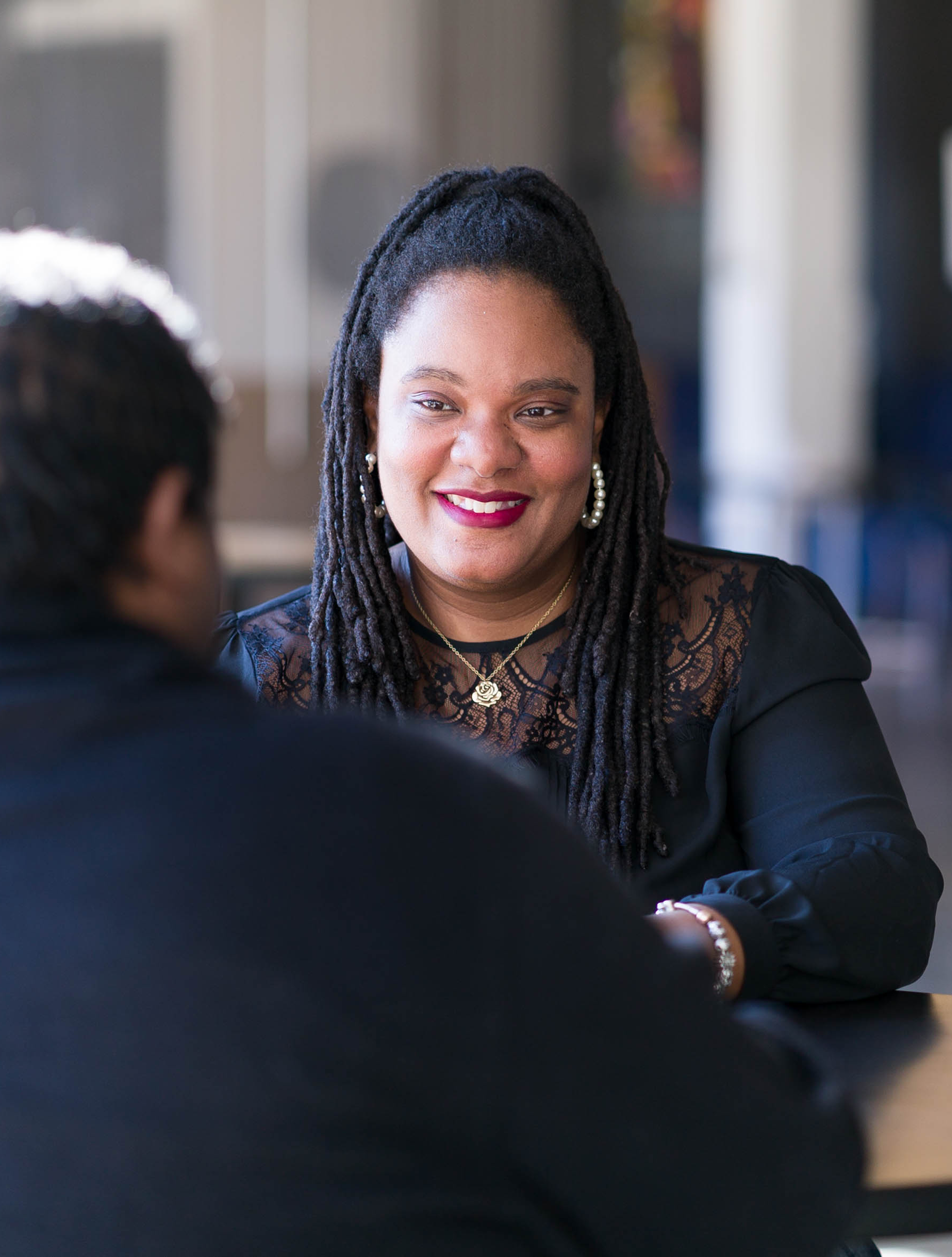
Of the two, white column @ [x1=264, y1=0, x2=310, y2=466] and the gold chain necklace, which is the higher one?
white column @ [x1=264, y1=0, x2=310, y2=466]

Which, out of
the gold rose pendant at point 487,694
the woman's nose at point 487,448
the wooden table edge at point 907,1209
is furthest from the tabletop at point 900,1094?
the woman's nose at point 487,448

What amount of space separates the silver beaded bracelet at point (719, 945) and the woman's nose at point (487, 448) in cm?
60

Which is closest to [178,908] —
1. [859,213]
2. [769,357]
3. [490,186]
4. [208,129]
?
[490,186]

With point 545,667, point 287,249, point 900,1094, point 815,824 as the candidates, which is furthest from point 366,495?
point 287,249

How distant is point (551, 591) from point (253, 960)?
1179mm

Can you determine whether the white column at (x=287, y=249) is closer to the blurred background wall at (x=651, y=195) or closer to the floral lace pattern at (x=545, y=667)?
the blurred background wall at (x=651, y=195)

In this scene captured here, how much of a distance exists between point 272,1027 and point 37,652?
Result: 0.24 metres

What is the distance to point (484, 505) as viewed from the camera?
1.75m

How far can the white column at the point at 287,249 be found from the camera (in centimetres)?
741

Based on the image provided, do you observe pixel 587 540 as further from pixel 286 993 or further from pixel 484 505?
pixel 286 993

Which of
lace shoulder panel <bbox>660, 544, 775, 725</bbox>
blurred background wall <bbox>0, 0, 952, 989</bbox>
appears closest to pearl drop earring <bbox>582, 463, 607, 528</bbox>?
lace shoulder panel <bbox>660, 544, 775, 725</bbox>

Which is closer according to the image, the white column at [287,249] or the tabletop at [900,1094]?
the tabletop at [900,1094]

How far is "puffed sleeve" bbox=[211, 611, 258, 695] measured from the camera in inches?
72.9

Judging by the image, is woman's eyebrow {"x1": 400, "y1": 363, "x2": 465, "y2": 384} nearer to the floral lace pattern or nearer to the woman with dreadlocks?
the woman with dreadlocks
